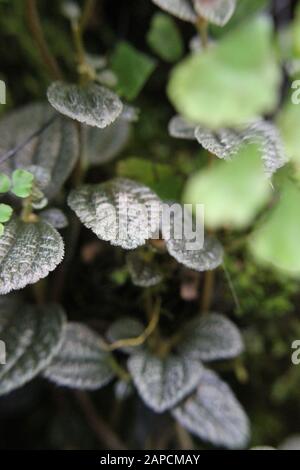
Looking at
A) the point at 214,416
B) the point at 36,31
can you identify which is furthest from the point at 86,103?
the point at 214,416

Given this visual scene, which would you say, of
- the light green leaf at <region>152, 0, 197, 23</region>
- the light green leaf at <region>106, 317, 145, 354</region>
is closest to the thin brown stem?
the light green leaf at <region>106, 317, 145, 354</region>

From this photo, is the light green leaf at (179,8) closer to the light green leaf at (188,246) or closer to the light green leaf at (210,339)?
the light green leaf at (188,246)

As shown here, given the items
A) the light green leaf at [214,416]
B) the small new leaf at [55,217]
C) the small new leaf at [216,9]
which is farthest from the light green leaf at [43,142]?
the light green leaf at [214,416]

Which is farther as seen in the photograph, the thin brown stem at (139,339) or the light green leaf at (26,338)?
the thin brown stem at (139,339)

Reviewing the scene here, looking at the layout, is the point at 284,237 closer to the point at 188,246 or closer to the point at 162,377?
the point at 188,246

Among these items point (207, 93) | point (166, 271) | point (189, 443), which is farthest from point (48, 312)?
point (207, 93)
